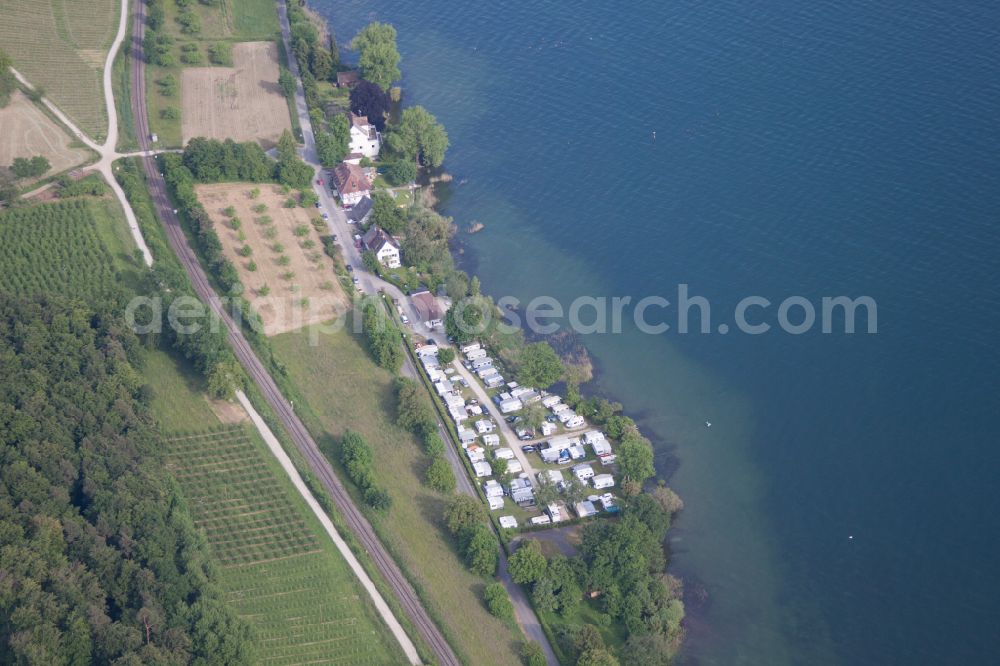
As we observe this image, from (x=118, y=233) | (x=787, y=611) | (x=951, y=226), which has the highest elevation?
(x=951, y=226)

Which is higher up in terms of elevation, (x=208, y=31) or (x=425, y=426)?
(x=208, y=31)

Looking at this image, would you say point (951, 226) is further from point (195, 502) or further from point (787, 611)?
point (195, 502)

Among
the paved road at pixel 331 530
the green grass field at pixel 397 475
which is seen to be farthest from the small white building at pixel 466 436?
the paved road at pixel 331 530

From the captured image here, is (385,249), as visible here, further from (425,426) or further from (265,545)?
(265,545)

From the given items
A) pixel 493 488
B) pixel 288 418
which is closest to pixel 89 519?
pixel 288 418

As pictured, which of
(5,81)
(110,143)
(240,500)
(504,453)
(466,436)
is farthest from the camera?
(5,81)

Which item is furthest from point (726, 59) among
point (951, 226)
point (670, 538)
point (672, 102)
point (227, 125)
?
point (670, 538)

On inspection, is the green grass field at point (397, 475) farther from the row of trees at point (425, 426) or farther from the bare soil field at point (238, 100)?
the bare soil field at point (238, 100)
